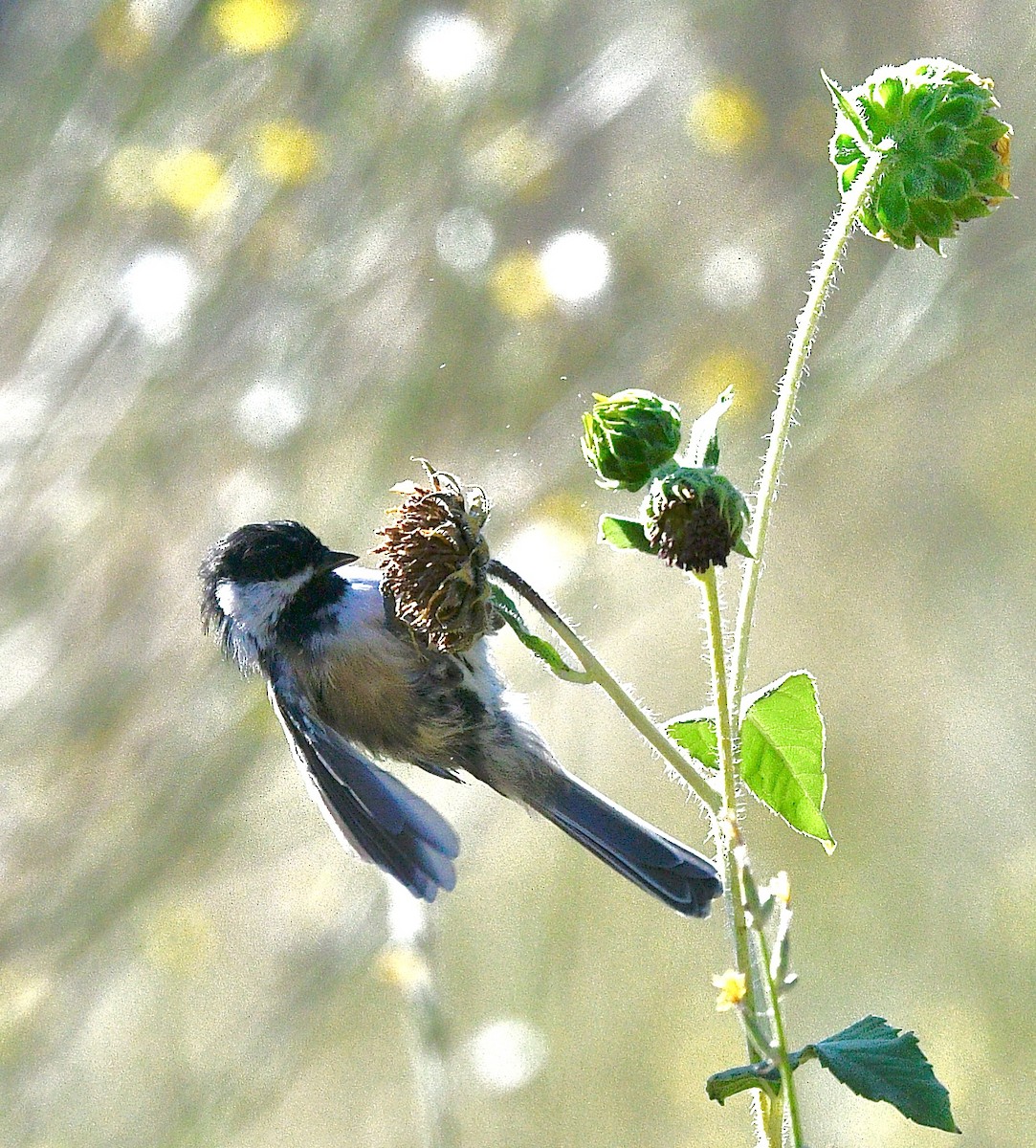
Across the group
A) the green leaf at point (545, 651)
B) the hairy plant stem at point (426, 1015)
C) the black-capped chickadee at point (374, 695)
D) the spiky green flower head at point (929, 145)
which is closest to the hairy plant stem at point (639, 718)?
the green leaf at point (545, 651)

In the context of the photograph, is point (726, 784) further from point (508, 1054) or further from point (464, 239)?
point (508, 1054)

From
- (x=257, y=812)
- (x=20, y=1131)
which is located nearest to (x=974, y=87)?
(x=257, y=812)

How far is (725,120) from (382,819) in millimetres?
2110

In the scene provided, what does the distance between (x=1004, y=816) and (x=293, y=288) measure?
2727 millimetres

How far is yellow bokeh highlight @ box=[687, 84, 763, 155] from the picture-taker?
3.22m

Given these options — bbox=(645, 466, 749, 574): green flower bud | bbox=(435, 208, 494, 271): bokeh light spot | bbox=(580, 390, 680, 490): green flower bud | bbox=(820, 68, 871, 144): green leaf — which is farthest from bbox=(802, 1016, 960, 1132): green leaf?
bbox=(435, 208, 494, 271): bokeh light spot

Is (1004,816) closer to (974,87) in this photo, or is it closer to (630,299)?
(630,299)

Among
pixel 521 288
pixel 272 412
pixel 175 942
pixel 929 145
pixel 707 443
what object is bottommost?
pixel 707 443

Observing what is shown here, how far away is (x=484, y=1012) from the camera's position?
4332mm

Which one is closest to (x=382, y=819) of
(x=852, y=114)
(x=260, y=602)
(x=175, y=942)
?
(x=260, y=602)

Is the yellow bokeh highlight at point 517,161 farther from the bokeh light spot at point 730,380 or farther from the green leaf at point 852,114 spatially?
the green leaf at point 852,114

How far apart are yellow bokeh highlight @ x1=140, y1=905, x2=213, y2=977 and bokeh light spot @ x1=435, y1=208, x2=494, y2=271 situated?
200 cm

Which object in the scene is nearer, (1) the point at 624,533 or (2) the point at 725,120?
(1) the point at 624,533

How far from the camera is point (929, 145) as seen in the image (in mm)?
1263
